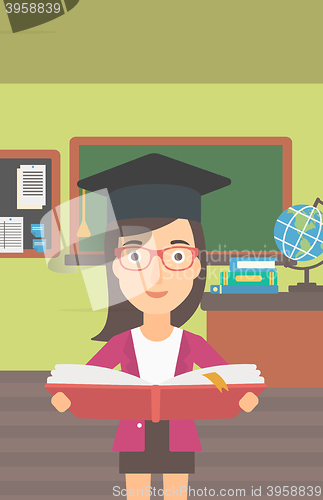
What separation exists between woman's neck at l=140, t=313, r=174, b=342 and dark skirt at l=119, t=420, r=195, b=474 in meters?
0.25

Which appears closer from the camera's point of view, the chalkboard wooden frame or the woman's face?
the woman's face

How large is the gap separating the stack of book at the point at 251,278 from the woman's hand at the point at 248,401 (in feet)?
5.50

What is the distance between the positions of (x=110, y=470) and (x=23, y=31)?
2.76 meters

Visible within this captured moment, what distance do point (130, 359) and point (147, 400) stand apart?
16cm

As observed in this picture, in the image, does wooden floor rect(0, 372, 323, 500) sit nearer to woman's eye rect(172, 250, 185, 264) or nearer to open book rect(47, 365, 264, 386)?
open book rect(47, 365, 264, 386)

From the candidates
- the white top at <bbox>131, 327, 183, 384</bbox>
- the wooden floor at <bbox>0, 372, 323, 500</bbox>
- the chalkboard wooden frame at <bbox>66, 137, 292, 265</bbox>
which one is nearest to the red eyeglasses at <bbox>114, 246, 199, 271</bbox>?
the white top at <bbox>131, 327, 183, 384</bbox>

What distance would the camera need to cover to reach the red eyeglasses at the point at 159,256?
145 centimetres

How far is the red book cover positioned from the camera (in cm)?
131

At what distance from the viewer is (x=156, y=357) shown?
143 cm

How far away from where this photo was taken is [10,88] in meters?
3.75

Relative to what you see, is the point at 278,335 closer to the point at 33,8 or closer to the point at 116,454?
the point at 116,454

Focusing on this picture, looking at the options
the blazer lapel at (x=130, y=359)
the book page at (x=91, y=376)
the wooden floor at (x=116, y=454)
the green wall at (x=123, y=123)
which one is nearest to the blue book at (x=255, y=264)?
the green wall at (x=123, y=123)
